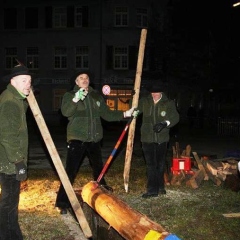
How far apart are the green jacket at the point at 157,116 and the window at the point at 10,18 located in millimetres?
28566

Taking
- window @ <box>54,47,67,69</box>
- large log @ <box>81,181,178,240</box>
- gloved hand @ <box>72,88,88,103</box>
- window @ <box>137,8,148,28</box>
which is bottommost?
large log @ <box>81,181,178,240</box>

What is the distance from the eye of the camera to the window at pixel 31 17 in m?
32.0

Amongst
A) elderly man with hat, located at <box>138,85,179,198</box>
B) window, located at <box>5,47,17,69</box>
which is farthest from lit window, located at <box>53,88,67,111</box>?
elderly man with hat, located at <box>138,85,179,198</box>

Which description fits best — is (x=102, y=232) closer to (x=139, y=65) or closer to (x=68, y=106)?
(x=68, y=106)

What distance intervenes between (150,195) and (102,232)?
5.65ft

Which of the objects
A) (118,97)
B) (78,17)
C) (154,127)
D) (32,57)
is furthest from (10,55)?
(154,127)

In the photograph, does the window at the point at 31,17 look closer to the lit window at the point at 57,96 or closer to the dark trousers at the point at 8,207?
the lit window at the point at 57,96

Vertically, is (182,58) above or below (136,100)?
above

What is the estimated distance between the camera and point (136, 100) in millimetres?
6547

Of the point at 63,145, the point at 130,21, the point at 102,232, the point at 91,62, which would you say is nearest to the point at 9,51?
the point at 91,62

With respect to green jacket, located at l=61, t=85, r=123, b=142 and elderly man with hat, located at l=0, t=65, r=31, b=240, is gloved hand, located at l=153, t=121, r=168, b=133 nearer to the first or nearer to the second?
green jacket, located at l=61, t=85, r=123, b=142

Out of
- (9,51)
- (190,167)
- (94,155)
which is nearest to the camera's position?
(94,155)

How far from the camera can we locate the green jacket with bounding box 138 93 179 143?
→ 259 inches

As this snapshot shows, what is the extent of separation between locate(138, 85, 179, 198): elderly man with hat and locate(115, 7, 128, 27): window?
2475 centimetres
